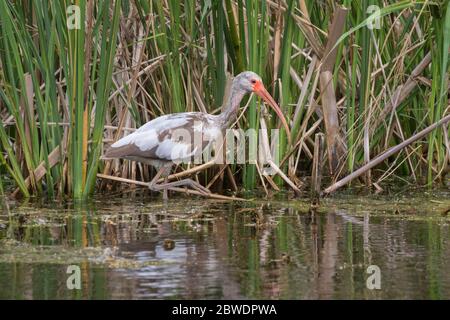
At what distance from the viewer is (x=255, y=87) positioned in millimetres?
8188

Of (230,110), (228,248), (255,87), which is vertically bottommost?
(228,248)

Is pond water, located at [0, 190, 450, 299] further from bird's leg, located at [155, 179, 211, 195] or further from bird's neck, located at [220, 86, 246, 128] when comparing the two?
bird's neck, located at [220, 86, 246, 128]

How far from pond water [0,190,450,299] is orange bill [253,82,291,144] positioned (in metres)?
0.61

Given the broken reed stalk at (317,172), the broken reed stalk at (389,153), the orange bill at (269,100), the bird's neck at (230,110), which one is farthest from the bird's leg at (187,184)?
the broken reed stalk at (389,153)

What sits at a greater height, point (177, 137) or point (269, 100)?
point (269, 100)

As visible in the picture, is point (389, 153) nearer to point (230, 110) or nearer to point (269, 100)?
point (269, 100)

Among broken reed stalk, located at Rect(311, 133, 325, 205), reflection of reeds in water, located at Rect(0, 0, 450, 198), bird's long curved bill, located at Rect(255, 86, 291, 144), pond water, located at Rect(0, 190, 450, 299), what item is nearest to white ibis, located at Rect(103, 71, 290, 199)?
bird's long curved bill, located at Rect(255, 86, 291, 144)

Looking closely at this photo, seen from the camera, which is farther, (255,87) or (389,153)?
(255,87)

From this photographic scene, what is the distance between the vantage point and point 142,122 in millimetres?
8883

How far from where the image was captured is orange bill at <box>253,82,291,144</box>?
8.15m

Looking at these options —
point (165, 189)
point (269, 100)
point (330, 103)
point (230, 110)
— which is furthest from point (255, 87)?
point (165, 189)

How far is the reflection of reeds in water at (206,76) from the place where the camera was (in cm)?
773

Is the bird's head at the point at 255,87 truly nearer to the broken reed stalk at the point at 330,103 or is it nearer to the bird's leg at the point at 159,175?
the broken reed stalk at the point at 330,103

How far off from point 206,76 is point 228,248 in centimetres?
279
